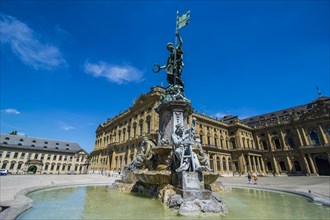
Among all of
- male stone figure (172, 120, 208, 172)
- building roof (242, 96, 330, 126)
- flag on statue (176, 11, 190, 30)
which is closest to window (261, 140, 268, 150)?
building roof (242, 96, 330, 126)

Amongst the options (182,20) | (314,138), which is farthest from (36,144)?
(314,138)

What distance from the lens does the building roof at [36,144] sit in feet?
185

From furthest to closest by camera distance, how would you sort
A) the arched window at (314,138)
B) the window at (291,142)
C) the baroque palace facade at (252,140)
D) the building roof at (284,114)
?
1. the window at (291,142)
2. the building roof at (284,114)
3. the arched window at (314,138)
4. the baroque palace facade at (252,140)

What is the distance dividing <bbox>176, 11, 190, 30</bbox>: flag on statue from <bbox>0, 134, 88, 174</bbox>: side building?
65.4m

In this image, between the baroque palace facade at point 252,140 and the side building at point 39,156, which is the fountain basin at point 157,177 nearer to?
the baroque palace facade at point 252,140

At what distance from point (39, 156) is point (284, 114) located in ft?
269

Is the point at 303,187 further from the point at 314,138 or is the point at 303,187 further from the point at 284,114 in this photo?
the point at 284,114

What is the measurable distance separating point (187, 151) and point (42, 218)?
5.22 meters

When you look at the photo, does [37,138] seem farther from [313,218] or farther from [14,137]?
[313,218]

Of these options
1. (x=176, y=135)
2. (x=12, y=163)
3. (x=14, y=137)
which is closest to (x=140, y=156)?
(x=176, y=135)

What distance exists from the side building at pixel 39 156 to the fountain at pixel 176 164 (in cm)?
6237

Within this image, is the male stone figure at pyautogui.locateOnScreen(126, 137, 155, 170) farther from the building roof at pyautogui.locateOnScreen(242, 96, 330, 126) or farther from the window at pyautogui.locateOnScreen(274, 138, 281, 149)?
the window at pyautogui.locateOnScreen(274, 138, 281, 149)

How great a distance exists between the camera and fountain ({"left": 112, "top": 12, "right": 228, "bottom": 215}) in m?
5.85

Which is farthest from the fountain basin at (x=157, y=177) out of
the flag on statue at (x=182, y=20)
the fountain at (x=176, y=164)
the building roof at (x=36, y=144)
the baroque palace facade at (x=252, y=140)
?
the building roof at (x=36, y=144)
